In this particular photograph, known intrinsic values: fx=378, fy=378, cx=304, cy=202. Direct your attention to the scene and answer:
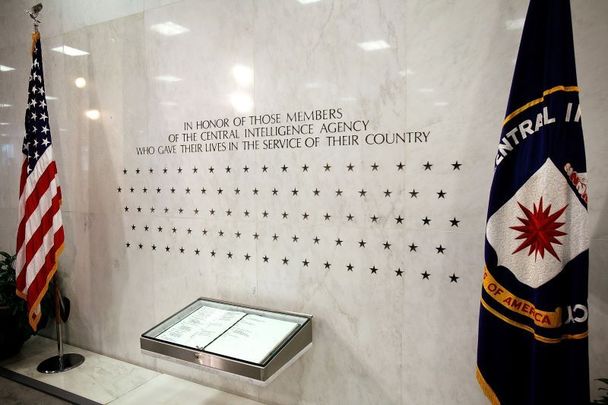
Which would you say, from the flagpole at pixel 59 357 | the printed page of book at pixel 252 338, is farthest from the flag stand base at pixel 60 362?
the printed page of book at pixel 252 338

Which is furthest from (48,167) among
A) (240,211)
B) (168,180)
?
(240,211)

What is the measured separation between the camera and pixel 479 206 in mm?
1858

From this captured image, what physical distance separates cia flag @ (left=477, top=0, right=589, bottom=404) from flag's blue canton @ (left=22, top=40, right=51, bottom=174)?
3.06 metres

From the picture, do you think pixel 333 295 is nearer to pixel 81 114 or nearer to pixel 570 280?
pixel 570 280

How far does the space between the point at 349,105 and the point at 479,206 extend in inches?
34.2

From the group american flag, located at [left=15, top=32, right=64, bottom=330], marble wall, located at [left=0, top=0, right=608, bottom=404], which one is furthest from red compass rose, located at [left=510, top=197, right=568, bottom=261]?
american flag, located at [left=15, top=32, right=64, bottom=330]

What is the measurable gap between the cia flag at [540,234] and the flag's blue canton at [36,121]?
10.0ft

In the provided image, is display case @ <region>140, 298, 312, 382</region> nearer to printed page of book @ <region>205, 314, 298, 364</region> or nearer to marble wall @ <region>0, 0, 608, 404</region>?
printed page of book @ <region>205, 314, 298, 364</region>

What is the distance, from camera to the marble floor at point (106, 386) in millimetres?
2498

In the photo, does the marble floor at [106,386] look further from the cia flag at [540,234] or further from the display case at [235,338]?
the cia flag at [540,234]

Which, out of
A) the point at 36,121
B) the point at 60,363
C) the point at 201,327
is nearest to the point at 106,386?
the point at 60,363

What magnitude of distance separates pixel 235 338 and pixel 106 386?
1.31m

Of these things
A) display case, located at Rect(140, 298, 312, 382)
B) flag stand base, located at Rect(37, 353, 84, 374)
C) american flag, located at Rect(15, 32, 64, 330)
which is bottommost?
flag stand base, located at Rect(37, 353, 84, 374)

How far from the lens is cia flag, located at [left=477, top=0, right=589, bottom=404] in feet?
4.73
